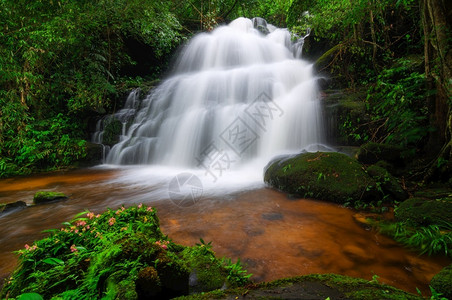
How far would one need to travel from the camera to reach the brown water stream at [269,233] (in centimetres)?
227

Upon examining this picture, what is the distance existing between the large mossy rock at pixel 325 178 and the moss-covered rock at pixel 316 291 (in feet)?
9.12

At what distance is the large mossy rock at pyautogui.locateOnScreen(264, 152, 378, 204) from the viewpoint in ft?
12.6

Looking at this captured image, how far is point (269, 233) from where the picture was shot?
3.04m

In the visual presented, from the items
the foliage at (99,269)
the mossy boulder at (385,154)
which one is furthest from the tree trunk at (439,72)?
the foliage at (99,269)

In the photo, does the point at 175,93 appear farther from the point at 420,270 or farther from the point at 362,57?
the point at 420,270

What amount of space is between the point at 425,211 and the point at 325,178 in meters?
1.49

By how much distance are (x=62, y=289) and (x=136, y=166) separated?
7680 mm

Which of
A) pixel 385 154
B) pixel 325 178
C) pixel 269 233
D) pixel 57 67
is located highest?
pixel 57 67

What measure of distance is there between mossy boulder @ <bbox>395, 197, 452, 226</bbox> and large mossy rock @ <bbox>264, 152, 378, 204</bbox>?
65 centimetres

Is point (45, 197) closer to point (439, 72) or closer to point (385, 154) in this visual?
point (385, 154)

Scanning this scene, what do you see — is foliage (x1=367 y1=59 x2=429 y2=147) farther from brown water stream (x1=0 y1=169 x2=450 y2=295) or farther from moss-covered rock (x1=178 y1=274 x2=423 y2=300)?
moss-covered rock (x1=178 y1=274 x2=423 y2=300)

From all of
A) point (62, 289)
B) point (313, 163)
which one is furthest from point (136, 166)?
point (62, 289)

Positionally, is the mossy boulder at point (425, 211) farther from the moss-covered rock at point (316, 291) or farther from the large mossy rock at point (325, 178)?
the moss-covered rock at point (316, 291)

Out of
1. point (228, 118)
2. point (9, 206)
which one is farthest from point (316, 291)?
point (228, 118)
